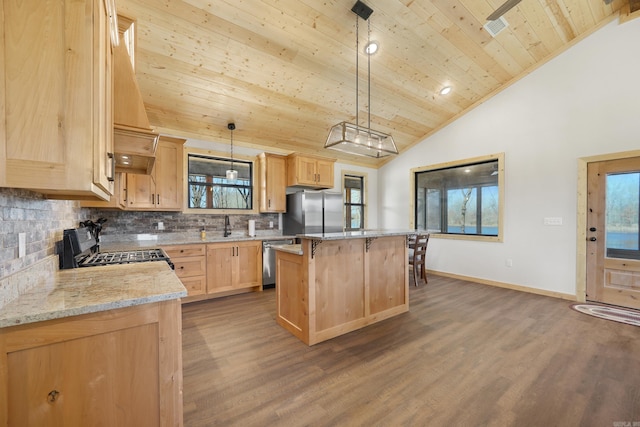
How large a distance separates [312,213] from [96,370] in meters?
3.88

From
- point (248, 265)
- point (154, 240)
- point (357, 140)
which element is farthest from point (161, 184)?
point (357, 140)

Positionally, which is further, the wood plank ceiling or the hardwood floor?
the wood plank ceiling

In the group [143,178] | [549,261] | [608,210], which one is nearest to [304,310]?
[143,178]

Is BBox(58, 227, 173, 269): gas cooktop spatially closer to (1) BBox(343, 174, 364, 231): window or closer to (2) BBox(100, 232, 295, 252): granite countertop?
(2) BBox(100, 232, 295, 252): granite countertop

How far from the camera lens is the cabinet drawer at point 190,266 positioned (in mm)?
3732

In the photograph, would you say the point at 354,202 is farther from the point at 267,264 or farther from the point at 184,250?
the point at 184,250

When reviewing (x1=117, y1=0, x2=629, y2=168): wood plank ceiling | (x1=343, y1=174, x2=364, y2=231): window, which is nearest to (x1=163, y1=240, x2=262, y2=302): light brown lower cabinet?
(x1=117, y1=0, x2=629, y2=168): wood plank ceiling

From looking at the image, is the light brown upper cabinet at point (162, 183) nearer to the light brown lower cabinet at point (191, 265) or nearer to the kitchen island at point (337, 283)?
the light brown lower cabinet at point (191, 265)

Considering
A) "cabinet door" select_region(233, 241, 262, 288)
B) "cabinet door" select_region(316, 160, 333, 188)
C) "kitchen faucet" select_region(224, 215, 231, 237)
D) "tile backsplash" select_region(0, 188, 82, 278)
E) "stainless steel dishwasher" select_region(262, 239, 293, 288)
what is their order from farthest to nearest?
1. "cabinet door" select_region(316, 160, 333, 188)
2. "kitchen faucet" select_region(224, 215, 231, 237)
3. "stainless steel dishwasher" select_region(262, 239, 293, 288)
4. "cabinet door" select_region(233, 241, 262, 288)
5. "tile backsplash" select_region(0, 188, 82, 278)

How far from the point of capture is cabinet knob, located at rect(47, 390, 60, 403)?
3.38 ft

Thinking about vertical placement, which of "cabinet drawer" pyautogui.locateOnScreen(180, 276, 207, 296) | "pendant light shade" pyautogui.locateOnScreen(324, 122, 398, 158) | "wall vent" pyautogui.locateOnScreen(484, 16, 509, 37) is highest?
"wall vent" pyautogui.locateOnScreen(484, 16, 509, 37)

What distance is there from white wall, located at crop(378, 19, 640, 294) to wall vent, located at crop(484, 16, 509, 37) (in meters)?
1.39

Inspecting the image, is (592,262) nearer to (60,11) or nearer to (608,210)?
(608,210)

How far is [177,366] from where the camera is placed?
50.0 inches
